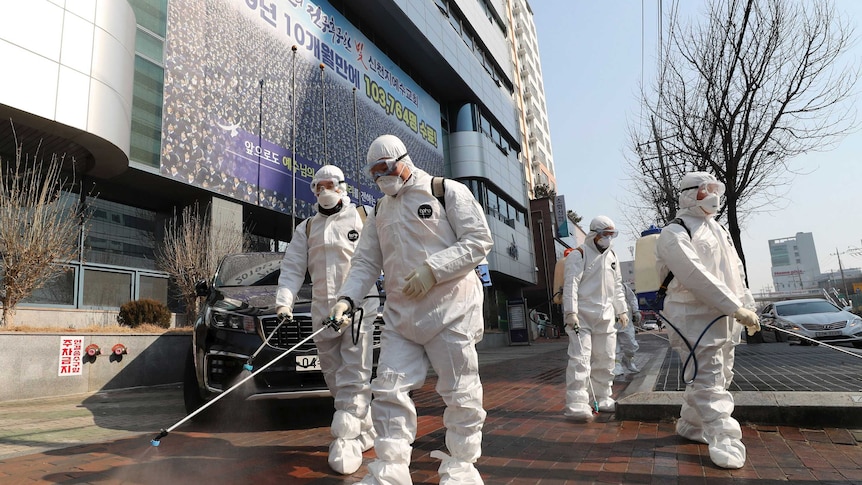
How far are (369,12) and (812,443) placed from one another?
23.6 metres

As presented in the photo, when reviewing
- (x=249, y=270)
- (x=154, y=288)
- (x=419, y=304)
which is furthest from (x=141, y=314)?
(x=419, y=304)

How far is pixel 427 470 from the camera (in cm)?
322

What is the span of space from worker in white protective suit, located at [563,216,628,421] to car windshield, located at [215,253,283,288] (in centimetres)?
319

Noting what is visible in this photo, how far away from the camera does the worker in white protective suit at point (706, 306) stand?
10.6 feet

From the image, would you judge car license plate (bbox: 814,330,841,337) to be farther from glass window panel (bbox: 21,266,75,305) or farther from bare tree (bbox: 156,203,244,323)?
glass window panel (bbox: 21,266,75,305)

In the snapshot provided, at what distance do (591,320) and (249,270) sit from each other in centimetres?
377

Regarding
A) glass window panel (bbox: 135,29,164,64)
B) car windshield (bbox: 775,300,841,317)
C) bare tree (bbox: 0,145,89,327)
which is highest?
→ glass window panel (bbox: 135,29,164,64)

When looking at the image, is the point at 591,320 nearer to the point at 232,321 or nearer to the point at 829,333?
the point at 232,321

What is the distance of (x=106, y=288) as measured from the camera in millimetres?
12188

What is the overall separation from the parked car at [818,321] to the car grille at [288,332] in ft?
36.3

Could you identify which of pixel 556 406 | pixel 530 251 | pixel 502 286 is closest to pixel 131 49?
pixel 556 406

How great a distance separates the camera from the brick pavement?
9.89 feet

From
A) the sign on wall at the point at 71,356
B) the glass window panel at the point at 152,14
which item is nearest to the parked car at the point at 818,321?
the sign on wall at the point at 71,356

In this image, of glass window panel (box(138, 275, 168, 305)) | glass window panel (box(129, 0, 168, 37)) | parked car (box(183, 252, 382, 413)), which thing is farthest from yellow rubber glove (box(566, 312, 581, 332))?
glass window panel (box(129, 0, 168, 37))
